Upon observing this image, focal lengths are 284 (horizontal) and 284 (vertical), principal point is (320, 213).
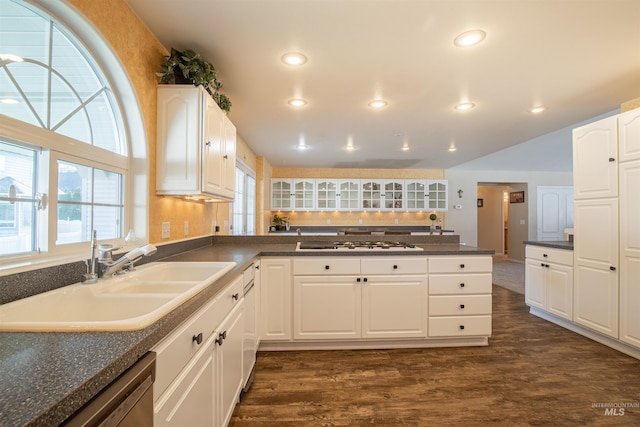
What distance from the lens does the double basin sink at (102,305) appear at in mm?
785

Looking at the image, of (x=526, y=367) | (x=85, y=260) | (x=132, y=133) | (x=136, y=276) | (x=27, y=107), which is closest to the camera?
(x=27, y=107)

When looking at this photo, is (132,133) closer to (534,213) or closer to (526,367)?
(526,367)

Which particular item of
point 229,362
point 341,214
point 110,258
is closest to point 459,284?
point 229,362

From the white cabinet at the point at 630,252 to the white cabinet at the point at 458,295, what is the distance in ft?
3.53

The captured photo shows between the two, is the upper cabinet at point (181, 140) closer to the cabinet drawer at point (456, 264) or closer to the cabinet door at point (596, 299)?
the cabinet drawer at point (456, 264)

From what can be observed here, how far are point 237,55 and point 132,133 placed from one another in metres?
0.88

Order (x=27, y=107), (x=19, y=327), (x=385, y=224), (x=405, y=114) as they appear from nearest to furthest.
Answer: (x=19, y=327), (x=27, y=107), (x=405, y=114), (x=385, y=224)

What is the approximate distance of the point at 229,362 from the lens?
4.77ft

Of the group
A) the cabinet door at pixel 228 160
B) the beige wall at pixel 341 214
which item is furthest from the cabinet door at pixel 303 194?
the cabinet door at pixel 228 160

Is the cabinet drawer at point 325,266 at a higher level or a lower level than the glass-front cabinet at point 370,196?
lower

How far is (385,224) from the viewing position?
6703 mm

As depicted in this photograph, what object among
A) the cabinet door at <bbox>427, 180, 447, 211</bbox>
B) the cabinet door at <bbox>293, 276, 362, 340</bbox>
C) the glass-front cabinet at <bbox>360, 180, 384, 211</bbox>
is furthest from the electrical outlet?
the cabinet door at <bbox>427, 180, 447, 211</bbox>

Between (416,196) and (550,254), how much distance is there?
342 centimetres

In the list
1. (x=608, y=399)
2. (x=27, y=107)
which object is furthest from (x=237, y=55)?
(x=608, y=399)
